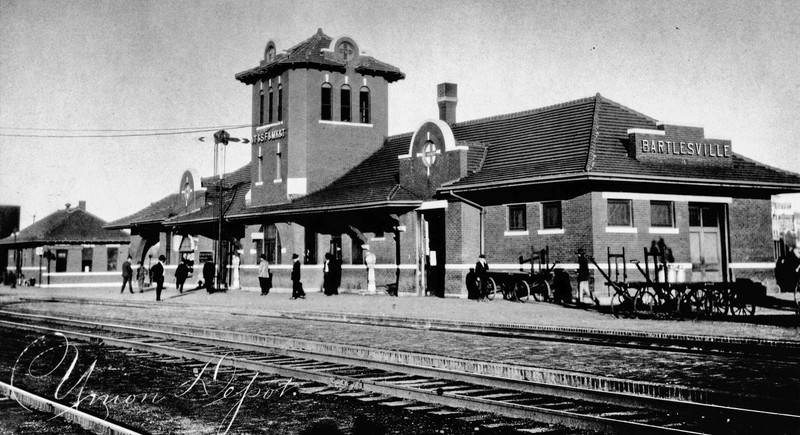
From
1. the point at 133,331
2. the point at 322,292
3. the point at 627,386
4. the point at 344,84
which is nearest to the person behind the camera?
the point at 627,386

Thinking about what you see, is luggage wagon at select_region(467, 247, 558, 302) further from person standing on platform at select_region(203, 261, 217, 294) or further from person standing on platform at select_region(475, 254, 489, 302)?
person standing on platform at select_region(203, 261, 217, 294)

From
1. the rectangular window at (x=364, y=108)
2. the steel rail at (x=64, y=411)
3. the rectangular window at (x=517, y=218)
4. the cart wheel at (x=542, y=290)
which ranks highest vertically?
the rectangular window at (x=364, y=108)

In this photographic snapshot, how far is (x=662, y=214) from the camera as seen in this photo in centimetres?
2536

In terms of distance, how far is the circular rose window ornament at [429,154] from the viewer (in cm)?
2889

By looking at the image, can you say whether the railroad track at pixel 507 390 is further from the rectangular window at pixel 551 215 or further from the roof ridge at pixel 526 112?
the roof ridge at pixel 526 112

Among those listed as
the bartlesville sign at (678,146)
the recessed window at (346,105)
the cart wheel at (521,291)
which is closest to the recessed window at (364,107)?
the recessed window at (346,105)

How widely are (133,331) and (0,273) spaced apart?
201ft

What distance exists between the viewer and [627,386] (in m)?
8.58

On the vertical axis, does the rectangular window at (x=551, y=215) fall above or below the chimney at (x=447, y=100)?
below

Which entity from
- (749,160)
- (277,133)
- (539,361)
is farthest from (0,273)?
(539,361)

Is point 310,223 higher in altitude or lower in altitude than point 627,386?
higher

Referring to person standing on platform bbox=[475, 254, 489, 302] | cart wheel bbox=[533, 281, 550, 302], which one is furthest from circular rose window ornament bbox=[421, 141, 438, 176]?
cart wheel bbox=[533, 281, 550, 302]

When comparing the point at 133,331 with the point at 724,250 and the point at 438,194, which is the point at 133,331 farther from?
the point at 724,250

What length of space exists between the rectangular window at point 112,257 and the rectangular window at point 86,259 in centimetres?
131
